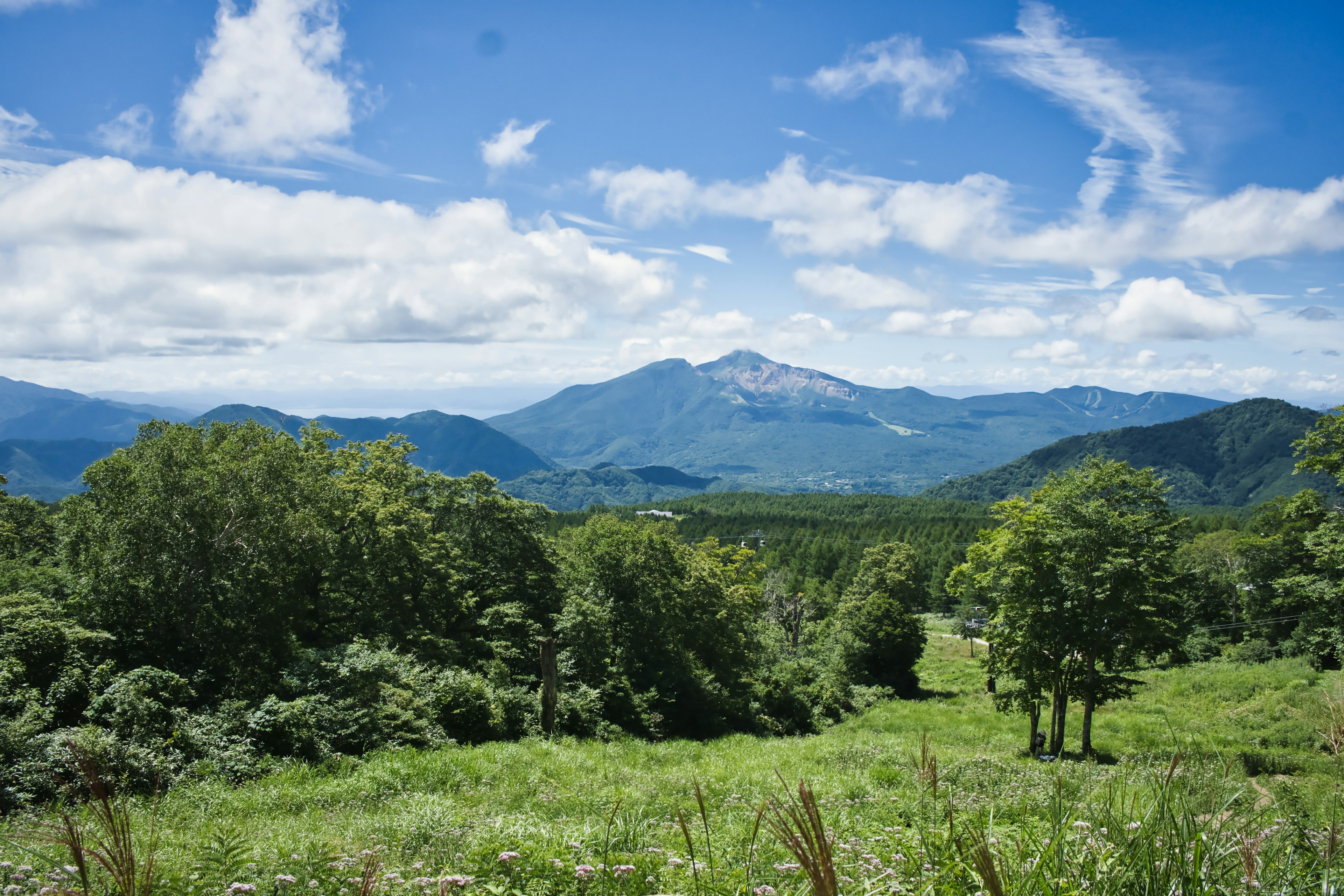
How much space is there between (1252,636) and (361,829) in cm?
5568

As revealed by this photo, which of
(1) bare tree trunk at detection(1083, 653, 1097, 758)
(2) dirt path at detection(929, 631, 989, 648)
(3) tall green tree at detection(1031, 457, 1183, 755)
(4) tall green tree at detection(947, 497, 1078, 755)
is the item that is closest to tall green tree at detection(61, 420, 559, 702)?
(4) tall green tree at detection(947, 497, 1078, 755)

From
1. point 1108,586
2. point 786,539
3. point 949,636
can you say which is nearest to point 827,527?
point 786,539

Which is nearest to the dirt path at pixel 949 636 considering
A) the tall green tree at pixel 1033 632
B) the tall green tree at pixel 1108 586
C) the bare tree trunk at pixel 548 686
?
the tall green tree at pixel 1033 632

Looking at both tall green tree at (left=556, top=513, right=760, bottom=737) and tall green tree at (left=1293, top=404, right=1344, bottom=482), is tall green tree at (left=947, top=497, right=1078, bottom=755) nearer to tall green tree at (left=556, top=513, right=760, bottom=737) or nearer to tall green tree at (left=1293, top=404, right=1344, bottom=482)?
tall green tree at (left=1293, top=404, right=1344, bottom=482)

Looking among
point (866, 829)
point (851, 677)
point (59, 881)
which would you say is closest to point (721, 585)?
point (851, 677)

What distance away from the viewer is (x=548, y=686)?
1823 centimetres

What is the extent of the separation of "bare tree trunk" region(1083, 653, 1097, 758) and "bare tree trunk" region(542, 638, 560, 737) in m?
15.4

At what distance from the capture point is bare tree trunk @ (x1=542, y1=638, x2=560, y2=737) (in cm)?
1789

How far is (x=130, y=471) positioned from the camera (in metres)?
18.1

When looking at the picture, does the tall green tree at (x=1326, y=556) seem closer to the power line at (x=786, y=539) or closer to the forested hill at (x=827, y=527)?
the forested hill at (x=827, y=527)

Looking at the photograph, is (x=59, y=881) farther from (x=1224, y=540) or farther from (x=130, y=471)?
(x=1224, y=540)

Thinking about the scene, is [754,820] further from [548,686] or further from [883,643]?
[883,643]

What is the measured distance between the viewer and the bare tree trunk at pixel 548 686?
17.9 meters

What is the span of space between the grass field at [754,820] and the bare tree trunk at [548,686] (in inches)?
55.5
